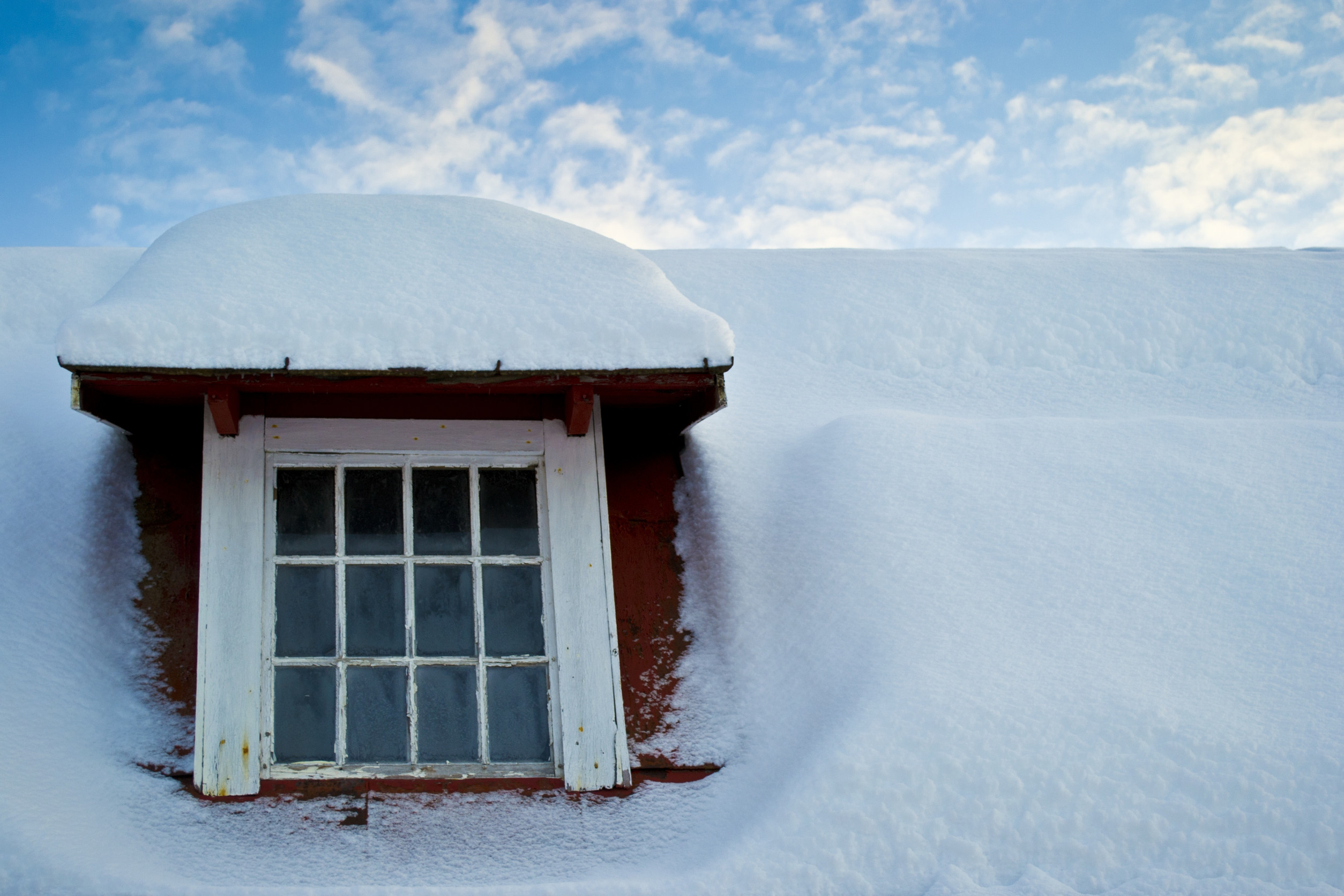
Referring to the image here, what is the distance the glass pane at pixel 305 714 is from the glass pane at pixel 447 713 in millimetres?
231

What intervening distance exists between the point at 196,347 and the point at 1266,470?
11.8 ft

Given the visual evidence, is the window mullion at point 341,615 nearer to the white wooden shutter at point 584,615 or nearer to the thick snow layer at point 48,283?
the white wooden shutter at point 584,615

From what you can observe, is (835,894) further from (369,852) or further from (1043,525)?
(1043,525)

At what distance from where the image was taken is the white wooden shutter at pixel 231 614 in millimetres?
2512

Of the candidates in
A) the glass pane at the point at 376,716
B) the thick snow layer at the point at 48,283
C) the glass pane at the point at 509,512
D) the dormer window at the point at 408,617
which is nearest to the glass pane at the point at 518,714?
the dormer window at the point at 408,617

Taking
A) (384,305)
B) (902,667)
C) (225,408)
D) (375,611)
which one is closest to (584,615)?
(375,611)

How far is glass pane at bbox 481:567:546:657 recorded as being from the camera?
2.75 meters

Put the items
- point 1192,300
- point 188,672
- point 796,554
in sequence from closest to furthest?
point 188,672 < point 796,554 < point 1192,300

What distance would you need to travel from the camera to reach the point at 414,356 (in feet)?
8.50

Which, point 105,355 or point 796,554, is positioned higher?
point 105,355

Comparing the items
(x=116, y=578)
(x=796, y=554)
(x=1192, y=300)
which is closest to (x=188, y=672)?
(x=116, y=578)

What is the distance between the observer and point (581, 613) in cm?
277

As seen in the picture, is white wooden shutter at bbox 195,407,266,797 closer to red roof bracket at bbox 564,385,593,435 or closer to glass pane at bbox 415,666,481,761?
glass pane at bbox 415,666,481,761

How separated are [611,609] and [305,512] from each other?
0.93 m
